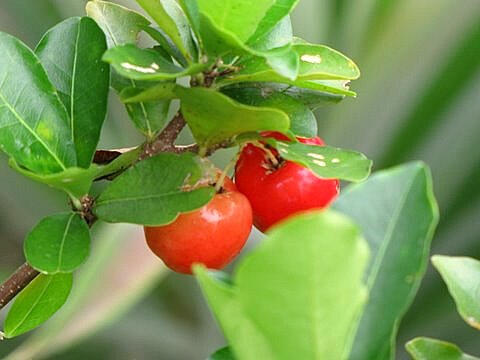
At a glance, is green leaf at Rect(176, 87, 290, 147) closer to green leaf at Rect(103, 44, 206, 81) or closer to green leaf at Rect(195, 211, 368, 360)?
green leaf at Rect(103, 44, 206, 81)

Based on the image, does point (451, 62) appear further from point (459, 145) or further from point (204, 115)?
point (204, 115)

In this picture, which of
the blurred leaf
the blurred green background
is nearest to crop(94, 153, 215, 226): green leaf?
the blurred green background

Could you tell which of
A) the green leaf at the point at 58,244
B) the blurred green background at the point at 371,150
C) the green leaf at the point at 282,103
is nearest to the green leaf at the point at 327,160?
the green leaf at the point at 282,103

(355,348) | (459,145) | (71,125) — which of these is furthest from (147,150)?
(459,145)

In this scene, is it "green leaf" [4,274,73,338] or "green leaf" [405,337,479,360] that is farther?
"green leaf" [4,274,73,338]

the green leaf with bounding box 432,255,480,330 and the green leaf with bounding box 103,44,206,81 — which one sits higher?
the green leaf with bounding box 103,44,206,81

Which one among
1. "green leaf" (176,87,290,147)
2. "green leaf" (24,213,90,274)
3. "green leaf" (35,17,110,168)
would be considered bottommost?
"green leaf" (24,213,90,274)

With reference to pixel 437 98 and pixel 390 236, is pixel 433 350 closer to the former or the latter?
pixel 390 236

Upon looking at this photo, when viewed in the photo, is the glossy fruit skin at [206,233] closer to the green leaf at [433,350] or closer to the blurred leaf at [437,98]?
the green leaf at [433,350]
